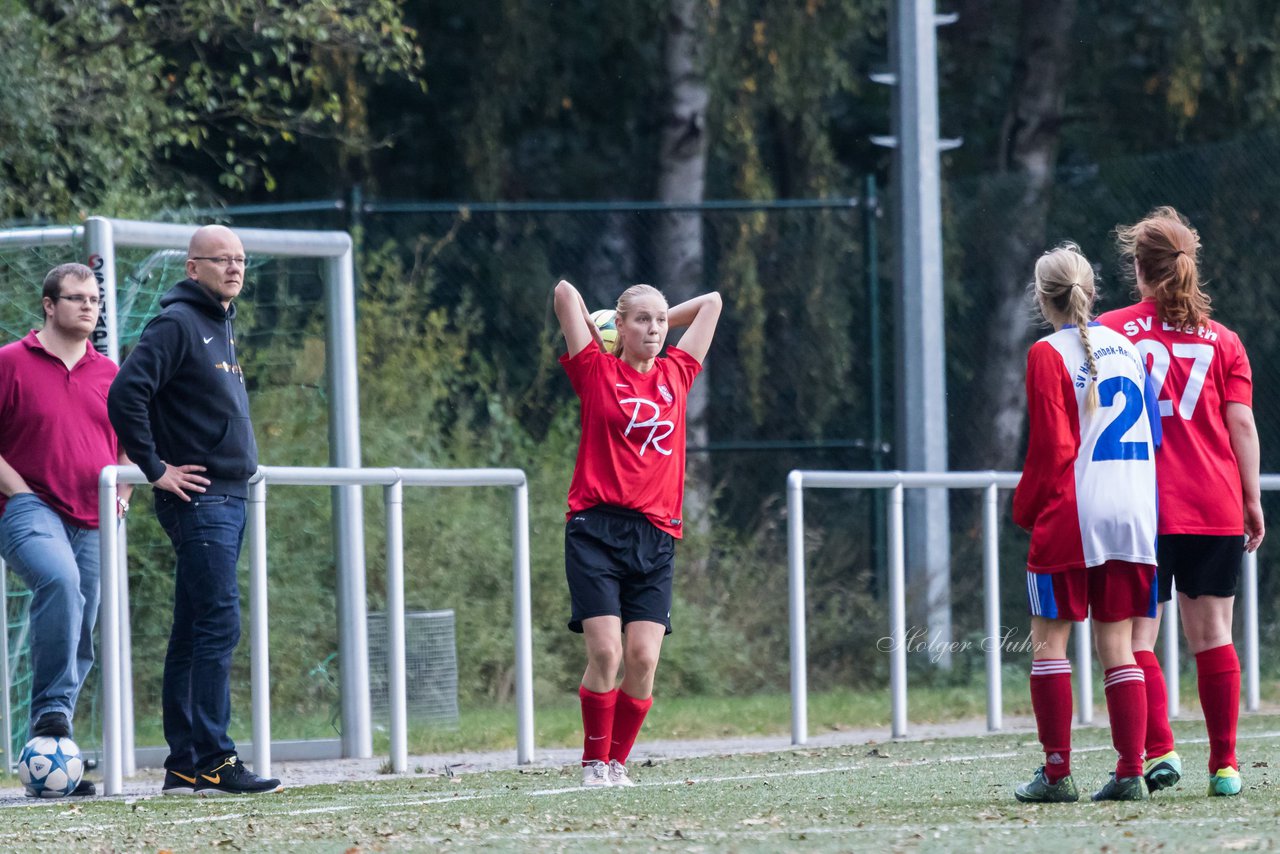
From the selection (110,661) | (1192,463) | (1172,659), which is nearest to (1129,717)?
(1192,463)

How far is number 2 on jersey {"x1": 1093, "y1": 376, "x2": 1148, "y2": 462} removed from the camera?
600 cm

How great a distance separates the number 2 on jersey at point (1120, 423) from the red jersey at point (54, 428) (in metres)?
3.57

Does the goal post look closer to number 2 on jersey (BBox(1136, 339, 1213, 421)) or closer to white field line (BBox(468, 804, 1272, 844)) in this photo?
white field line (BBox(468, 804, 1272, 844))

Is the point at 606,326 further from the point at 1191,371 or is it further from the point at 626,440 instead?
the point at 1191,371

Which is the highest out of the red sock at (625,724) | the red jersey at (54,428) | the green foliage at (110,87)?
the green foliage at (110,87)

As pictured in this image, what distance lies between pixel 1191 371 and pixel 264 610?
3.19 meters

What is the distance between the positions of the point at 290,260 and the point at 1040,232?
6163mm

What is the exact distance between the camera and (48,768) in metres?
6.96

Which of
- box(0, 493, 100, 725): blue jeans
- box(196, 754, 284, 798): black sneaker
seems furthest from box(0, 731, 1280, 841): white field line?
box(0, 493, 100, 725): blue jeans

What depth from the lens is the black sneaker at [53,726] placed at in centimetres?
705

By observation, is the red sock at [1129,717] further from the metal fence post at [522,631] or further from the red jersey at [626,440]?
the metal fence post at [522,631]

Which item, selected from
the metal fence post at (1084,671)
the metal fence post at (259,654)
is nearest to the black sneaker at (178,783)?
the metal fence post at (259,654)

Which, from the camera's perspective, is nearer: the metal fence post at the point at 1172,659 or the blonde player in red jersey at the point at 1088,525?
the blonde player in red jersey at the point at 1088,525

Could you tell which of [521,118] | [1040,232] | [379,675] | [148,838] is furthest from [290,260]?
[521,118]
